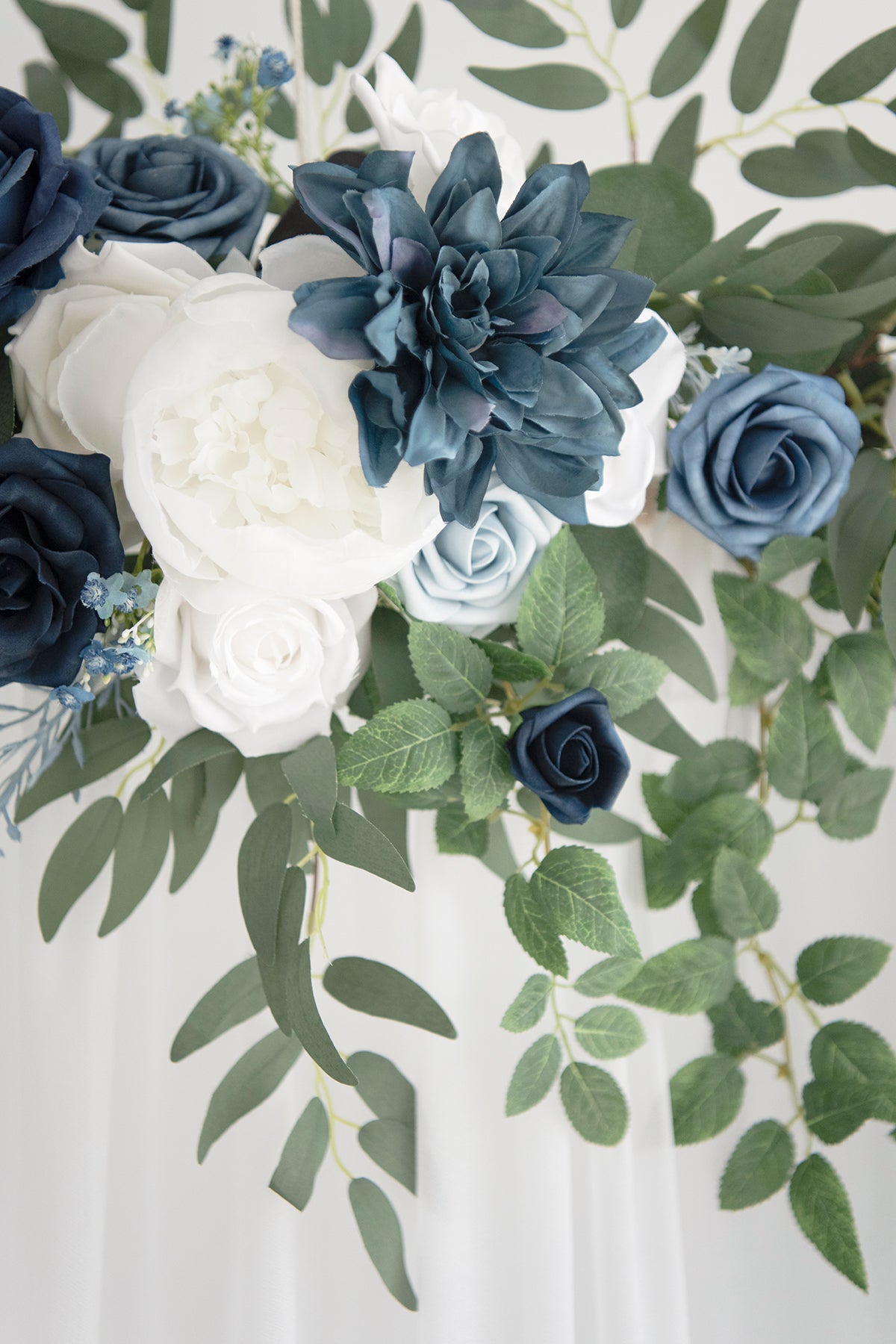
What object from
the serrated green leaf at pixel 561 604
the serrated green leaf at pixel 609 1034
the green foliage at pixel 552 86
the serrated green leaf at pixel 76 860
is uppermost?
the green foliage at pixel 552 86

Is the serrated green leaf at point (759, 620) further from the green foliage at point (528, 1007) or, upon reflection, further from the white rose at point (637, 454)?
the green foliage at point (528, 1007)

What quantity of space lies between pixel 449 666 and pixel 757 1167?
0.38 metres

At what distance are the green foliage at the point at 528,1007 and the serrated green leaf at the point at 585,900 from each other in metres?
0.09

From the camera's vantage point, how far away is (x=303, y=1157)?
22.2 inches

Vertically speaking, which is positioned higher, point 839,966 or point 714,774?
point 714,774

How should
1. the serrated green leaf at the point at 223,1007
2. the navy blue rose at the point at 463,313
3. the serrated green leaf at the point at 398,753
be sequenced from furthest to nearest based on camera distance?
1. the serrated green leaf at the point at 223,1007
2. the serrated green leaf at the point at 398,753
3. the navy blue rose at the point at 463,313

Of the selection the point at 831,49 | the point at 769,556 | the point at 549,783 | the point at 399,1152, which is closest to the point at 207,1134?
the point at 399,1152

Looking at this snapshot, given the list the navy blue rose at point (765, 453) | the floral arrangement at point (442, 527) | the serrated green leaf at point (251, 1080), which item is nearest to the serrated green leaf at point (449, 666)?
the floral arrangement at point (442, 527)

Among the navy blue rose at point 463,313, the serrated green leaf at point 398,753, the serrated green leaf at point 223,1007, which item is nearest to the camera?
the navy blue rose at point 463,313

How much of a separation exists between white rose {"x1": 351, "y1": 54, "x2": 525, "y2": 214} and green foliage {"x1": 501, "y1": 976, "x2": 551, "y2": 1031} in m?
0.40

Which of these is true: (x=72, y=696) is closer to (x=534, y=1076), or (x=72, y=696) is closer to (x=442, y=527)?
(x=442, y=527)

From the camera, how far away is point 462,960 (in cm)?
62

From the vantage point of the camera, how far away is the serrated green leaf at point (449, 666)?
1.48 feet

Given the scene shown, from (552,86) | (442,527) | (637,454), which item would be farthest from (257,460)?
(552,86)
